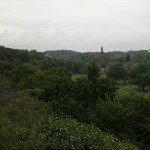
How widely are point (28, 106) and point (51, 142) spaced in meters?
11.6

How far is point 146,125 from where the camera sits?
3062 cm

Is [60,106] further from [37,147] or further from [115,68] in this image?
[115,68]

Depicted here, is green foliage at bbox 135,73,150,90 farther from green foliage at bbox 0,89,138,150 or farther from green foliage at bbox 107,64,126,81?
green foliage at bbox 0,89,138,150

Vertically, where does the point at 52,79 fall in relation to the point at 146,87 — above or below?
above

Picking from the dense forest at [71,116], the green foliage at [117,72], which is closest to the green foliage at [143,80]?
the green foliage at [117,72]

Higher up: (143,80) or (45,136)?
(45,136)

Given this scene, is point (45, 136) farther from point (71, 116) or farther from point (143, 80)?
point (143, 80)

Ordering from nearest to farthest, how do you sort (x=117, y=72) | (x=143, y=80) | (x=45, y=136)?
(x=45, y=136) < (x=143, y=80) < (x=117, y=72)

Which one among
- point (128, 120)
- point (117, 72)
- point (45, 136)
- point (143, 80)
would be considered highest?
point (45, 136)

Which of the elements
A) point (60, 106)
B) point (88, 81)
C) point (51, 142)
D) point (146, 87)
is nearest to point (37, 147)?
point (51, 142)

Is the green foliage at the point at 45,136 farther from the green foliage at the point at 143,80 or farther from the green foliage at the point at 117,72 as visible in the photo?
the green foliage at the point at 117,72

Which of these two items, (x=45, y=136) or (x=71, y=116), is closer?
(x=45, y=136)

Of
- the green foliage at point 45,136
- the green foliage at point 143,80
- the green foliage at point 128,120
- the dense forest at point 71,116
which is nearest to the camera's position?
the green foliage at point 45,136

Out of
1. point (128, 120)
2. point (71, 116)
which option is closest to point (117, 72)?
point (71, 116)
